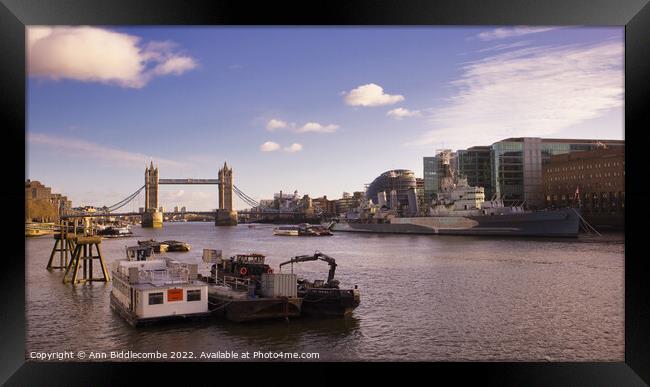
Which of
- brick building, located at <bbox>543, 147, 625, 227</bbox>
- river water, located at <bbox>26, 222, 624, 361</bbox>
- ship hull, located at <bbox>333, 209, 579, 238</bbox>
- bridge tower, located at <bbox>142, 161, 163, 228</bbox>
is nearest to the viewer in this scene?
river water, located at <bbox>26, 222, 624, 361</bbox>

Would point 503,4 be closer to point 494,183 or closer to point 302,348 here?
point 302,348

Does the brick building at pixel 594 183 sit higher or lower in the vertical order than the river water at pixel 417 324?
higher

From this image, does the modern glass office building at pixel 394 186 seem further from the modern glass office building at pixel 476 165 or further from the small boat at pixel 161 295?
the small boat at pixel 161 295

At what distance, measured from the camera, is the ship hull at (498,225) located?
3497 cm

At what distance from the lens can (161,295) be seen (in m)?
10.3

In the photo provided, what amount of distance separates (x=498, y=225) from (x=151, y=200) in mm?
25509

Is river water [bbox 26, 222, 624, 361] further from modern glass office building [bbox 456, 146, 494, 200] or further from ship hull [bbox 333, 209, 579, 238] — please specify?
modern glass office building [bbox 456, 146, 494, 200]

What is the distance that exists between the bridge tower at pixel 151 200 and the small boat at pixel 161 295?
1313 cm

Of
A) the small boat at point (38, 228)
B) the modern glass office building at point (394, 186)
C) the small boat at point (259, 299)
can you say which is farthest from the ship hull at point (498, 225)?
the small boat at point (38, 228)

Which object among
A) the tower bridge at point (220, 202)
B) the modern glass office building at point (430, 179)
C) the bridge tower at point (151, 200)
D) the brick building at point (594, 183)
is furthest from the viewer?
the modern glass office building at point (430, 179)

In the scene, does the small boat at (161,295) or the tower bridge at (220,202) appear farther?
the tower bridge at (220,202)

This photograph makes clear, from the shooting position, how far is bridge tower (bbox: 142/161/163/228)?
87.1ft

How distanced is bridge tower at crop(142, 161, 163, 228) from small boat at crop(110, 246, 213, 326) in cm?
1313

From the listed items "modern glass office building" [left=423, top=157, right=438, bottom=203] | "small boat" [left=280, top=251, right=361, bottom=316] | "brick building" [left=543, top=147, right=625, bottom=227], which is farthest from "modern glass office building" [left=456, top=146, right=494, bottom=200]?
"small boat" [left=280, top=251, right=361, bottom=316]
